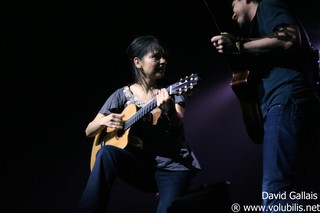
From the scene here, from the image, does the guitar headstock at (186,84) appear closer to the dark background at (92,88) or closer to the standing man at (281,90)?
the standing man at (281,90)

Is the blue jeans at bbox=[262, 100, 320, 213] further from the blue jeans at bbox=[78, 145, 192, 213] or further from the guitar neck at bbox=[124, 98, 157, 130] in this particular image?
the guitar neck at bbox=[124, 98, 157, 130]

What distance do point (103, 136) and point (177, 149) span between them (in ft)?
2.52

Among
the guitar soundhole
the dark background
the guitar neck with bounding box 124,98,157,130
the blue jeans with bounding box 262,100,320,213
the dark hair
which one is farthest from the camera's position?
the dark background

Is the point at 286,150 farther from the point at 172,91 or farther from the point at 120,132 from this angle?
the point at 120,132

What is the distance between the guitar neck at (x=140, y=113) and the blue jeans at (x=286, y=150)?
1.17 m

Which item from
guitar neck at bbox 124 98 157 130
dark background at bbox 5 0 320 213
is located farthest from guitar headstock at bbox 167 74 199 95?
dark background at bbox 5 0 320 213

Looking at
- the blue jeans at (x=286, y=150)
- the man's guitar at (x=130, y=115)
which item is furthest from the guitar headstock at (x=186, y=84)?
the blue jeans at (x=286, y=150)

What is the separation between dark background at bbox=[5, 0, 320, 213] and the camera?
3879 millimetres

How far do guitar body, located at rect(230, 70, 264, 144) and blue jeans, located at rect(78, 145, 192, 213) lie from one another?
2.47 ft

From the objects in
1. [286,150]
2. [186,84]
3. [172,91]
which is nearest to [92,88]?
[172,91]

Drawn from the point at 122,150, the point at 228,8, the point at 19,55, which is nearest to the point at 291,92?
the point at 228,8

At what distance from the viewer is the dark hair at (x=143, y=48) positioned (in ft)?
10.1

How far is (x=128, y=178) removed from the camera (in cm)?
260

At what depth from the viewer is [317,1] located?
156 inches
